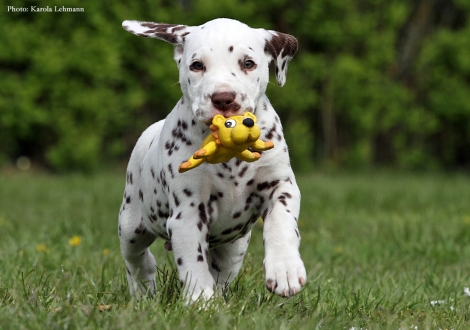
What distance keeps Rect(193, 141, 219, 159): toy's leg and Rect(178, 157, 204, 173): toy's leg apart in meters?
0.03

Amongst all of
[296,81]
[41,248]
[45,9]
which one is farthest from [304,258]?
[296,81]

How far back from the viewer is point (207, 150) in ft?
10.6

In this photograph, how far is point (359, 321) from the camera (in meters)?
A: 3.33

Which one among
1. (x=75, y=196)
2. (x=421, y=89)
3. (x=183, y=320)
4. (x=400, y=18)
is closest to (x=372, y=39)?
(x=400, y=18)

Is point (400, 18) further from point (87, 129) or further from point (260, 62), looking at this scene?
point (260, 62)

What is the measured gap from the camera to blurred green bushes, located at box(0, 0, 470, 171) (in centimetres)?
1184

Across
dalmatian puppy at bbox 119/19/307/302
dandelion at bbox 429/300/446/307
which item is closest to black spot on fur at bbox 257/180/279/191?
dalmatian puppy at bbox 119/19/307/302

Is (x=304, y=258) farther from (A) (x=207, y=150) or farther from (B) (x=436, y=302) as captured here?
(A) (x=207, y=150)

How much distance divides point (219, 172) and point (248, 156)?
0.86 feet

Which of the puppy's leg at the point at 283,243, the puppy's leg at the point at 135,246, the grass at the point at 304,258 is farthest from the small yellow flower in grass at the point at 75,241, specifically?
the puppy's leg at the point at 283,243

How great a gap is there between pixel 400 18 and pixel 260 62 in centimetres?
1076

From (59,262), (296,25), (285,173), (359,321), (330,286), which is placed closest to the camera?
(359,321)

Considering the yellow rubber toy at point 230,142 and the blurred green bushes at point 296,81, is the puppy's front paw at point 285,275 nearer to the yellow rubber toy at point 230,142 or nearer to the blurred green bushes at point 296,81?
the yellow rubber toy at point 230,142

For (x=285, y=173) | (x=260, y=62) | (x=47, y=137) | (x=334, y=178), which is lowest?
(x=334, y=178)
